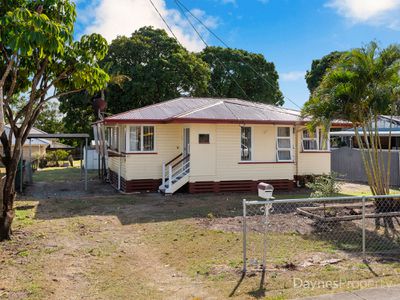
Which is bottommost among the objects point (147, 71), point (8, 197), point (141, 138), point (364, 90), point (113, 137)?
point (8, 197)

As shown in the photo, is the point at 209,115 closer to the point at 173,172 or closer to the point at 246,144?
the point at 246,144

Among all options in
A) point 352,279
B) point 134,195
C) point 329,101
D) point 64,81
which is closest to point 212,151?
point 134,195

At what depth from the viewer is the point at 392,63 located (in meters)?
9.62

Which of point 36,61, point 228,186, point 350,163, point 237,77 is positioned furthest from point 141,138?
point 237,77

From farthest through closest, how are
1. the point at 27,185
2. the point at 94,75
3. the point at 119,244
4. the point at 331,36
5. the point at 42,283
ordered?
the point at 27,185, the point at 331,36, the point at 94,75, the point at 119,244, the point at 42,283

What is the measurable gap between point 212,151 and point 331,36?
6.25 m

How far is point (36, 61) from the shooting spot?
8.41 metres

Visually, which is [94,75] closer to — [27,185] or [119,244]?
[119,244]

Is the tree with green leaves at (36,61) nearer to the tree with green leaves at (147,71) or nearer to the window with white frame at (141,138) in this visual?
the window with white frame at (141,138)

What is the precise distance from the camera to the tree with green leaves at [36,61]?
6367mm

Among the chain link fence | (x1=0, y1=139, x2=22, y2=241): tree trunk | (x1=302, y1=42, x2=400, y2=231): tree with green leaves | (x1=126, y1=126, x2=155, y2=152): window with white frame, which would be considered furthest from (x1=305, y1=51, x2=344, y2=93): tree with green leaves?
(x1=0, y1=139, x2=22, y2=241): tree trunk

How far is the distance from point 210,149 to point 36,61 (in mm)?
7924

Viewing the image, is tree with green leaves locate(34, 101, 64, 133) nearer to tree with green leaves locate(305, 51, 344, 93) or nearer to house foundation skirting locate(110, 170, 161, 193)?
tree with green leaves locate(305, 51, 344, 93)

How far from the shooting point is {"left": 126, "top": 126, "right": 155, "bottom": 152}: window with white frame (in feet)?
50.6
